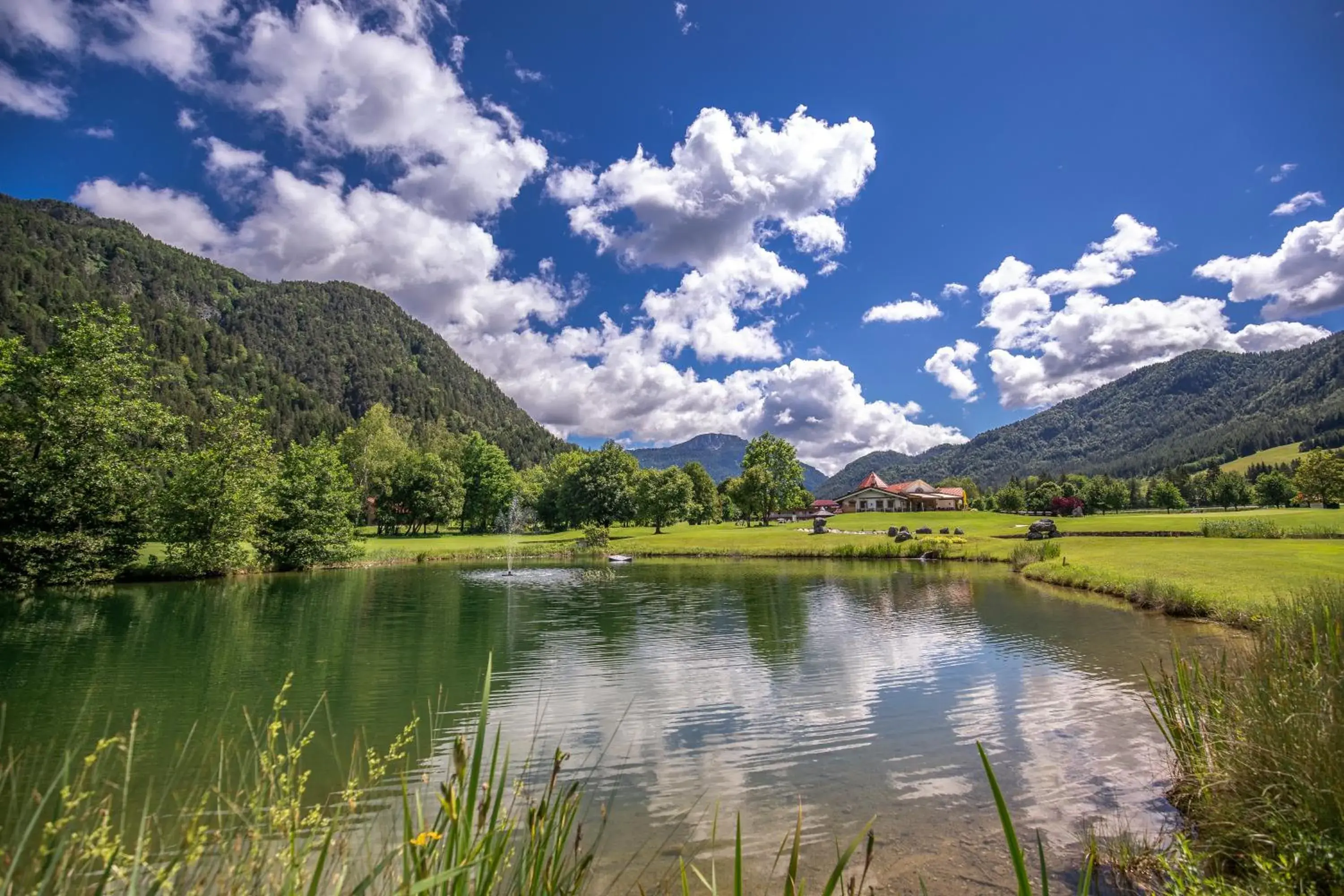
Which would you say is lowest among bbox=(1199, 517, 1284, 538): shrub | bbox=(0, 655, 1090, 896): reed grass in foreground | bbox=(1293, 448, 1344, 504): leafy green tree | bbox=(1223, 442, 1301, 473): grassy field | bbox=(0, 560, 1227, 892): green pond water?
bbox=(0, 560, 1227, 892): green pond water

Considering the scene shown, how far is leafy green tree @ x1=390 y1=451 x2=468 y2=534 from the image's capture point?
91500 mm

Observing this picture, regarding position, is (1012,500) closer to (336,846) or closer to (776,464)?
(776,464)

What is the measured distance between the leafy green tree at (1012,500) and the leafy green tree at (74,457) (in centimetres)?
14745

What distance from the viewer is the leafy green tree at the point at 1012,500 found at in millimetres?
142875

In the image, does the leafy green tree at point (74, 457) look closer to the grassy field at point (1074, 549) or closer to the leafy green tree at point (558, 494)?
the grassy field at point (1074, 549)

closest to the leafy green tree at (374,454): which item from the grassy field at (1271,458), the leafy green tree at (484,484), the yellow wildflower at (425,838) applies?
the leafy green tree at (484,484)

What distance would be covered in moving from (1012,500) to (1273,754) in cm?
15308

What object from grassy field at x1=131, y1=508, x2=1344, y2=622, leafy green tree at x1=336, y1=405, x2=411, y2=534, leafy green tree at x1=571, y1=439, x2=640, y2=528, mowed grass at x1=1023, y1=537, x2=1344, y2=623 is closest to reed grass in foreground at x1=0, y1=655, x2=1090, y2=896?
mowed grass at x1=1023, y1=537, x2=1344, y2=623

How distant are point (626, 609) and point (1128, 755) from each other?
21.2 metres

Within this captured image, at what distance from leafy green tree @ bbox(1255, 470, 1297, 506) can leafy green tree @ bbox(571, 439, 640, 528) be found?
113764 millimetres

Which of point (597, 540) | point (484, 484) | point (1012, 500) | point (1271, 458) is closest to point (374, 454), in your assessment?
point (484, 484)

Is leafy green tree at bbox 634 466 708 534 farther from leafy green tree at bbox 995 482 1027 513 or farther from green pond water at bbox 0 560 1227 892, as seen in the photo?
leafy green tree at bbox 995 482 1027 513

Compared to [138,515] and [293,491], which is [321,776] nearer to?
[138,515]

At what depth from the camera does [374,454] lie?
99250 mm
